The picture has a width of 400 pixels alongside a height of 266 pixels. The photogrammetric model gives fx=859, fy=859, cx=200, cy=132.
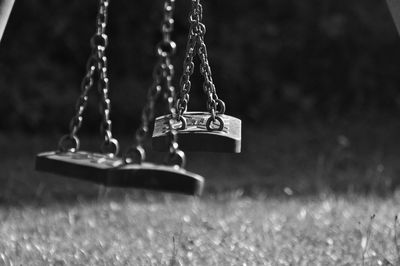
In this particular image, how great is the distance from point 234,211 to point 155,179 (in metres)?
3.81

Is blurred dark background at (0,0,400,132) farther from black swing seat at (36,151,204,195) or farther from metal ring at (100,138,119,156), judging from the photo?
black swing seat at (36,151,204,195)

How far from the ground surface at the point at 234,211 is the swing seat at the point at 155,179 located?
5.17 feet

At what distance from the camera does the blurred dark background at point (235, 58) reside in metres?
11.0

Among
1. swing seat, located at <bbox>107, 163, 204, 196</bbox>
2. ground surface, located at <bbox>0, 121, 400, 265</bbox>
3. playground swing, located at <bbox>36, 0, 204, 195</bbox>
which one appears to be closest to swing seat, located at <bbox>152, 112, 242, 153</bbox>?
playground swing, located at <bbox>36, 0, 204, 195</bbox>

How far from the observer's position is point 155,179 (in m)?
3.10

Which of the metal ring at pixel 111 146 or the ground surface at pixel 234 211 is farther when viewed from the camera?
the ground surface at pixel 234 211

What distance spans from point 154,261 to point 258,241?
89cm

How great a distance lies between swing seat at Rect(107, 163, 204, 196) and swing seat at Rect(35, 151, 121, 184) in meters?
0.06

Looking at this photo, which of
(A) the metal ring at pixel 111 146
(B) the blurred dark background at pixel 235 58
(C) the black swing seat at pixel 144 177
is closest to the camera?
(C) the black swing seat at pixel 144 177

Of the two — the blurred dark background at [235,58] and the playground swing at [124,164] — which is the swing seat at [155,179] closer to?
the playground swing at [124,164]

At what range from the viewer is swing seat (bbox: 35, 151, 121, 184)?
321 cm

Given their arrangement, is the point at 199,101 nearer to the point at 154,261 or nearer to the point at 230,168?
the point at 230,168

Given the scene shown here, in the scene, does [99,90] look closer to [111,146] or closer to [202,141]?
[111,146]

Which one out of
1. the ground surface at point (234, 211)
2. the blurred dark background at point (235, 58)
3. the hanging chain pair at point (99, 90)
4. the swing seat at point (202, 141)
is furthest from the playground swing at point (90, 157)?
the blurred dark background at point (235, 58)
